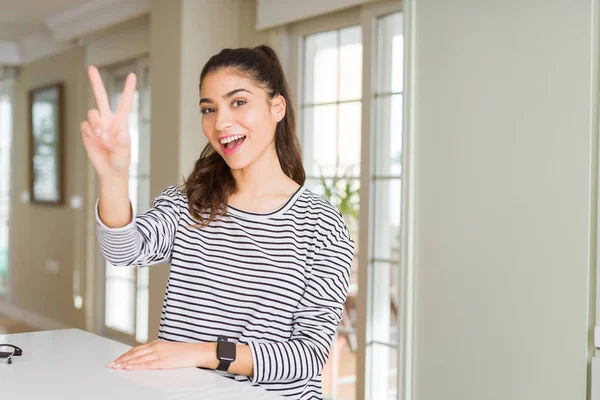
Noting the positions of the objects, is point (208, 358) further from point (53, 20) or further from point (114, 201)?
point (53, 20)

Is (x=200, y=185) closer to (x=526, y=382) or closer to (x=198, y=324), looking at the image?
(x=198, y=324)

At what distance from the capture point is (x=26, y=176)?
263 inches

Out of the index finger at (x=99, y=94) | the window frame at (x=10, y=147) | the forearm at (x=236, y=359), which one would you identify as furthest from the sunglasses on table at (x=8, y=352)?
the window frame at (x=10, y=147)

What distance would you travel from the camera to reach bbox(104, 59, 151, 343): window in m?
4.99

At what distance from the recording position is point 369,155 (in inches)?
128

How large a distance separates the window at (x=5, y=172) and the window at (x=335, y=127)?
4486 mm

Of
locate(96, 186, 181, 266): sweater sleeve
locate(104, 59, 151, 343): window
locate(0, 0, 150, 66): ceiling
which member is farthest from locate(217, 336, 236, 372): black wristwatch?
locate(104, 59, 151, 343): window

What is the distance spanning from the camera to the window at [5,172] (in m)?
7.08

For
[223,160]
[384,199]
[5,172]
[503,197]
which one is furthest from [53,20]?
[223,160]

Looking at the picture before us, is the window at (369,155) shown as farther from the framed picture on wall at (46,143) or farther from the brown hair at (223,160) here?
the framed picture on wall at (46,143)

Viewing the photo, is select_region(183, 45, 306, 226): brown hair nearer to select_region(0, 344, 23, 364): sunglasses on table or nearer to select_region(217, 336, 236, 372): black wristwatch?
select_region(217, 336, 236, 372): black wristwatch

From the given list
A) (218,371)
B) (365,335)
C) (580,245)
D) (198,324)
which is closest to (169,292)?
(198,324)

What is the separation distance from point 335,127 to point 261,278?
2290 mm

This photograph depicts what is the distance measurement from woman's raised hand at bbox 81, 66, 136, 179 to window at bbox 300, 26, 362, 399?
2377 mm
